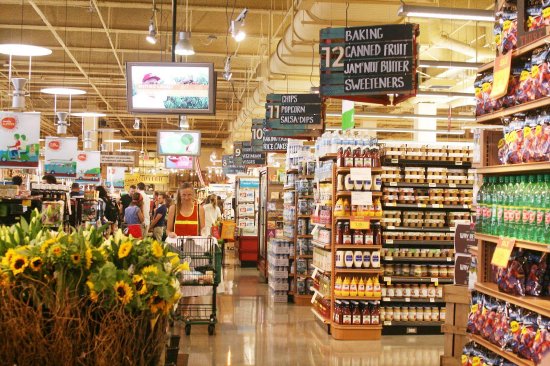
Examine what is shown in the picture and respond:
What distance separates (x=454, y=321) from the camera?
6145mm

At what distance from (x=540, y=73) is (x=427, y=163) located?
537cm

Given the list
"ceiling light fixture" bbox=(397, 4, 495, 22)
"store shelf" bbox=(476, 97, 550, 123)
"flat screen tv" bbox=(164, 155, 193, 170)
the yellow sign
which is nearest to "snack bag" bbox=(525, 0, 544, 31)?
the yellow sign

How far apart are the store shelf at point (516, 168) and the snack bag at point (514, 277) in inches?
21.1

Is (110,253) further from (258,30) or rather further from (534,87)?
(258,30)

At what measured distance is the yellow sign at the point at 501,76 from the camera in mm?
4512

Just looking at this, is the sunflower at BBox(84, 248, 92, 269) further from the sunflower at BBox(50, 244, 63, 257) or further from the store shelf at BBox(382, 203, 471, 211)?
the store shelf at BBox(382, 203, 471, 211)

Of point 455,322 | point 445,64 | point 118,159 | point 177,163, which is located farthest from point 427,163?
point 118,159

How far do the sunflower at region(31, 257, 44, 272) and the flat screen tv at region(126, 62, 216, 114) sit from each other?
6746 millimetres

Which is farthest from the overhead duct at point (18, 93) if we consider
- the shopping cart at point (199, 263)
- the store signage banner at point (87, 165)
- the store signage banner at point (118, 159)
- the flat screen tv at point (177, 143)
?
the store signage banner at point (118, 159)

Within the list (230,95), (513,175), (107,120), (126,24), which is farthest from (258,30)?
(107,120)

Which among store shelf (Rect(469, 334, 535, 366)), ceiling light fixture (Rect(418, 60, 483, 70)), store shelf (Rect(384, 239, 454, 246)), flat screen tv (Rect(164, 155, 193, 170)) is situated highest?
ceiling light fixture (Rect(418, 60, 483, 70))

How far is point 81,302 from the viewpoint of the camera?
9.47 ft

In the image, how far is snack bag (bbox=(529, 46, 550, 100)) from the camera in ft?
13.6

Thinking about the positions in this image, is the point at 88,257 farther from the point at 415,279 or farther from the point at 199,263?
the point at 415,279
